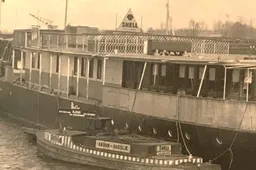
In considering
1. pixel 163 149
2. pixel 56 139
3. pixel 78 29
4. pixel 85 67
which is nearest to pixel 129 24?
pixel 85 67

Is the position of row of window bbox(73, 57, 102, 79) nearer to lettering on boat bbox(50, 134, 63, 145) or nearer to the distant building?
lettering on boat bbox(50, 134, 63, 145)

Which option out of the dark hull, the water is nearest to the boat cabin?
the dark hull

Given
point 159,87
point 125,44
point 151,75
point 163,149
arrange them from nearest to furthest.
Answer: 1. point 163,149
2. point 159,87
3. point 151,75
4. point 125,44

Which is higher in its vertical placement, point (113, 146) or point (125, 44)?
point (125, 44)

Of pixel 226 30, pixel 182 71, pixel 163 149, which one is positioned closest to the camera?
pixel 163 149

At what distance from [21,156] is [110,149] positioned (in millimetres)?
6961

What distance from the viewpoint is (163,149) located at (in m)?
25.0

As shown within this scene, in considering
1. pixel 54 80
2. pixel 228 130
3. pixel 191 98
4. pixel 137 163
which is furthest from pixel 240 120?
pixel 54 80

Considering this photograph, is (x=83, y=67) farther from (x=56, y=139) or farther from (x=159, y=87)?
(x=159, y=87)

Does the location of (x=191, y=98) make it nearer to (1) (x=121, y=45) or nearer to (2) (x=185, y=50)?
(2) (x=185, y=50)

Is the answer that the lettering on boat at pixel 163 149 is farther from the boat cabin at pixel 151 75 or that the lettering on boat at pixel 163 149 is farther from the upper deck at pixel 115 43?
the upper deck at pixel 115 43

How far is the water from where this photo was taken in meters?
28.2

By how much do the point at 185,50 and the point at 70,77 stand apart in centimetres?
909

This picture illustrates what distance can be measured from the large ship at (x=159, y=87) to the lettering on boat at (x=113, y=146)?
2.46 meters
